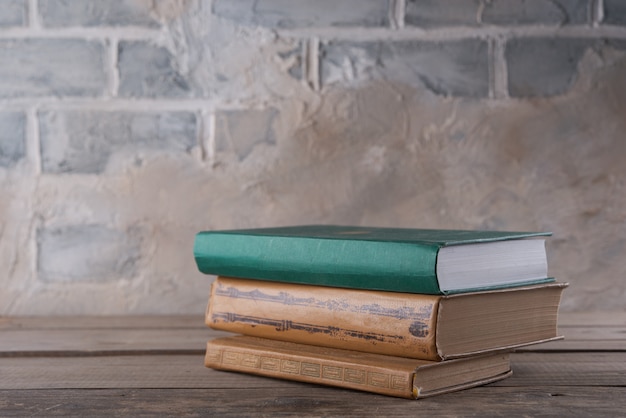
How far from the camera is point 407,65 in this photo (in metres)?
1.65

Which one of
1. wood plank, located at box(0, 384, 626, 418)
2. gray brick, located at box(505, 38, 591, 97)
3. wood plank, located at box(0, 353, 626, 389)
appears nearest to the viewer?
wood plank, located at box(0, 384, 626, 418)

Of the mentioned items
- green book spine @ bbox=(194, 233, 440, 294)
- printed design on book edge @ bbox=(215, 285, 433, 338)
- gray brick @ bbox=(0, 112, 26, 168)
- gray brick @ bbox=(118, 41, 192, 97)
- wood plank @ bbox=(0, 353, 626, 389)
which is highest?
gray brick @ bbox=(118, 41, 192, 97)

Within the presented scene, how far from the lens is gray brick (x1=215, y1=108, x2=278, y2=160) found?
65.0 inches

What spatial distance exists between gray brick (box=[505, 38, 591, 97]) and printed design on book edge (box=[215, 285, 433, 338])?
2.72 feet

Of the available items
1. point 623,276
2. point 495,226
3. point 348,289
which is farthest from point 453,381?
point 623,276

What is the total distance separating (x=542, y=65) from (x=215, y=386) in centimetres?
101

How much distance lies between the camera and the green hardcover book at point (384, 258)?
86cm

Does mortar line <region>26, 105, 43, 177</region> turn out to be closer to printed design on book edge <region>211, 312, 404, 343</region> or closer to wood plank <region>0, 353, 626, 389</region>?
wood plank <region>0, 353, 626, 389</region>

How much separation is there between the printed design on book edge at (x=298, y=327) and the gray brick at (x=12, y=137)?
771mm

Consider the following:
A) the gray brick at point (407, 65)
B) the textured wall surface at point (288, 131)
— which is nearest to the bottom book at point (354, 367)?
the textured wall surface at point (288, 131)

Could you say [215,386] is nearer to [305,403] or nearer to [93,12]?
[305,403]

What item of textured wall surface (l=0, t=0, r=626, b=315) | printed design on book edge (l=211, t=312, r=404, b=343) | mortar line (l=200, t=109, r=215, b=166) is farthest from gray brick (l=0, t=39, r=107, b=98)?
printed design on book edge (l=211, t=312, r=404, b=343)

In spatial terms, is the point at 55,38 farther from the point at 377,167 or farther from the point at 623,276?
the point at 623,276

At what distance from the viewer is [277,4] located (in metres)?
1.65
